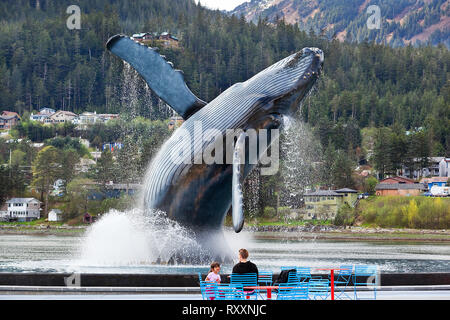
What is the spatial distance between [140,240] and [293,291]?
720 cm

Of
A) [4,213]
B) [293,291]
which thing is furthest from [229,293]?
[4,213]

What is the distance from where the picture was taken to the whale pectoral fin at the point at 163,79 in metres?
16.6

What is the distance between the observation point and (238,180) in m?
14.7

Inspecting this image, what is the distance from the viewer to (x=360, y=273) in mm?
12555

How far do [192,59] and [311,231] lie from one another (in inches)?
4735

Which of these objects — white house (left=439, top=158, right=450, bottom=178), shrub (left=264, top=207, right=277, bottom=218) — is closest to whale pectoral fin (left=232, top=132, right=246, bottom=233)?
shrub (left=264, top=207, right=277, bottom=218)

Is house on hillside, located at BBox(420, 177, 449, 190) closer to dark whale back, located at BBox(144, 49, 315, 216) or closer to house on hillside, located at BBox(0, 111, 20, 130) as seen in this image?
house on hillside, located at BBox(0, 111, 20, 130)

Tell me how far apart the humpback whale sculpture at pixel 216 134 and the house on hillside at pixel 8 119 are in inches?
6655

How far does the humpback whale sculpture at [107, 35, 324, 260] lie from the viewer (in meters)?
15.9

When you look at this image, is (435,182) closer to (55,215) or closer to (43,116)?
(55,215)

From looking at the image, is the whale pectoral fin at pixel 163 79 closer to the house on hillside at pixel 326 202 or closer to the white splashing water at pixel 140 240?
the white splashing water at pixel 140 240

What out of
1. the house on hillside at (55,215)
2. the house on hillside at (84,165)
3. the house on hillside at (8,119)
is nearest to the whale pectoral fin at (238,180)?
the house on hillside at (55,215)

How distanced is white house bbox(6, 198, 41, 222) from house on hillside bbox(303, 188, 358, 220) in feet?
126
